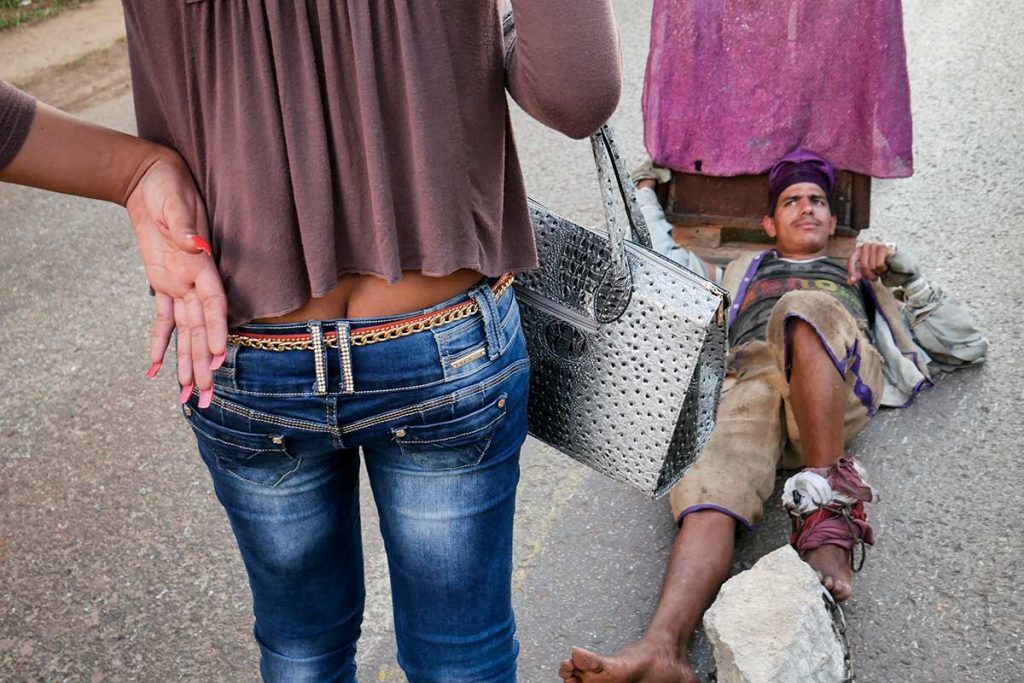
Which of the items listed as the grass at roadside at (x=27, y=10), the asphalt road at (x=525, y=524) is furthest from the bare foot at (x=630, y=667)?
the grass at roadside at (x=27, y=10)

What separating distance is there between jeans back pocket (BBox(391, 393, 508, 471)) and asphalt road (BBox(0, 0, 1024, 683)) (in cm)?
123

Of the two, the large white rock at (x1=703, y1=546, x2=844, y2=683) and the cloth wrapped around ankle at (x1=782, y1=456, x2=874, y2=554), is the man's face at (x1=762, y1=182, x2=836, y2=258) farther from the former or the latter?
the large white rock at (x1=703, y1=546, x2=844, y2=683)

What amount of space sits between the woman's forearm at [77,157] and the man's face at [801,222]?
2.36 metres

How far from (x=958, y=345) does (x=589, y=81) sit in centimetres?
243

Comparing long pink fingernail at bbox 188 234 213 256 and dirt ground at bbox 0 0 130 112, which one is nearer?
long pink fingernail at bbox 188 234 213 256

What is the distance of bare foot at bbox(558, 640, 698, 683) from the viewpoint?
7.09 ft

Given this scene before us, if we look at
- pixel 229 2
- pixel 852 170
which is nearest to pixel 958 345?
pixel 852 170

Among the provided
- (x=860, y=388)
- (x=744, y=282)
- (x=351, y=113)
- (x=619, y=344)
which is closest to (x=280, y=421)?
(x=351, y=113)

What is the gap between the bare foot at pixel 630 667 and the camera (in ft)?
7.09

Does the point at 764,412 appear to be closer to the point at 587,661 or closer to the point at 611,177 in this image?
the point at 587,661

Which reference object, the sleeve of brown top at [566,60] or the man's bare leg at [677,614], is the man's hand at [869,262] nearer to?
the man's bare leg at [677,614]

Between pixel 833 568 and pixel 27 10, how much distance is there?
7377 millimetres

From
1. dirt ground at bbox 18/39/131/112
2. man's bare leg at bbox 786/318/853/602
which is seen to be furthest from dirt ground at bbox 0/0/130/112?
man's bare leg at bbox 786/318/853/602

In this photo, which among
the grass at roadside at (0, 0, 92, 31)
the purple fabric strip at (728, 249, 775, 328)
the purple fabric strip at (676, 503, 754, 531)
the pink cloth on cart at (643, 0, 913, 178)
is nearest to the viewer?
the purple fabric strip at (676, 503, 754, 531)
